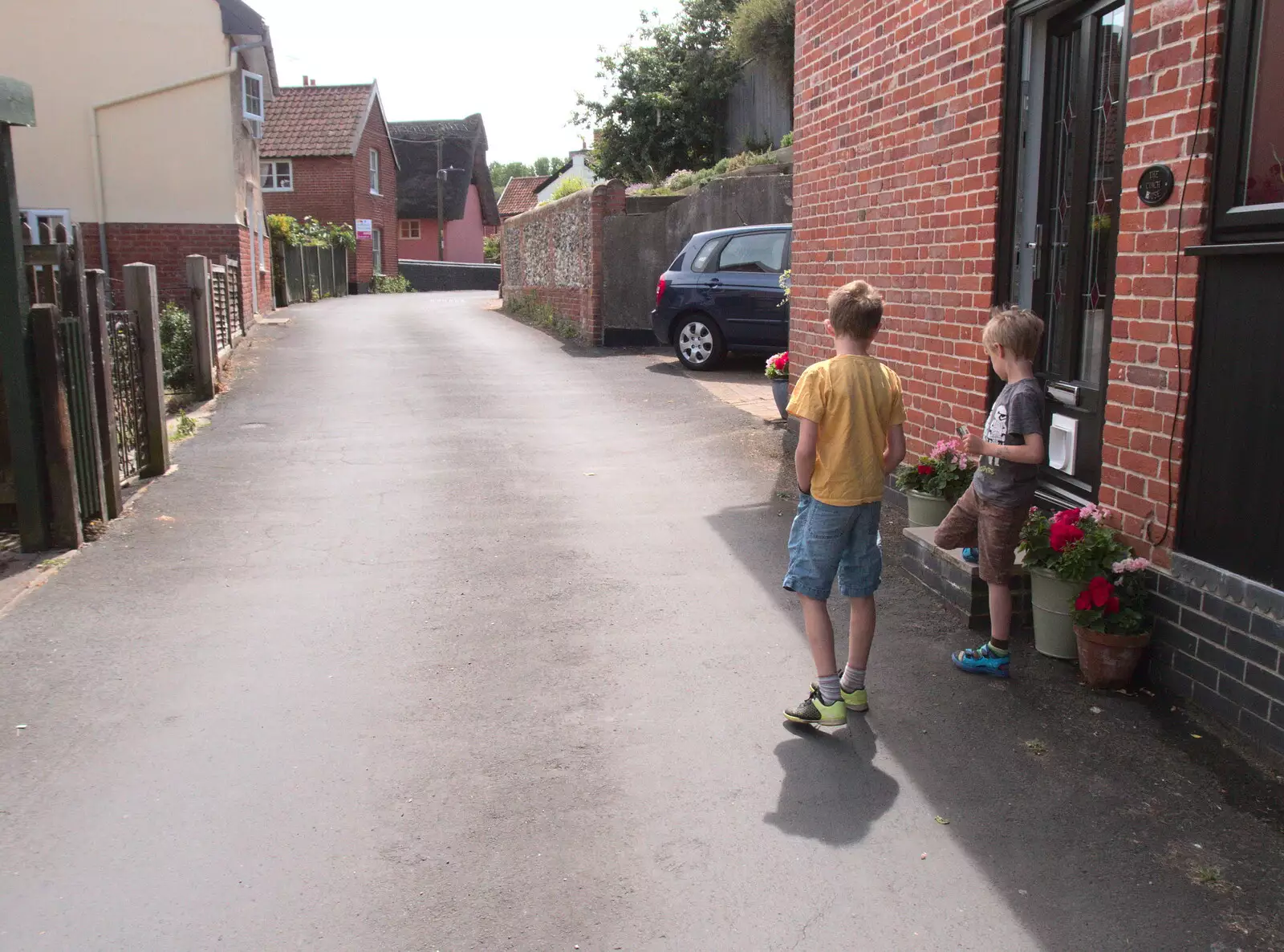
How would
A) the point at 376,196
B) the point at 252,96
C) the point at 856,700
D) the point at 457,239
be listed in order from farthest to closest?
the point at 457,239 < the point at 376,196 < the point at 252,96 < the point at 856,700

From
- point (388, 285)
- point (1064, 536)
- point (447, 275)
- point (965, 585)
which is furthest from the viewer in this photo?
point (447, 275)

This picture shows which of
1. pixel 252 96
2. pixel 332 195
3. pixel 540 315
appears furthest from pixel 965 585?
pixel 332 195

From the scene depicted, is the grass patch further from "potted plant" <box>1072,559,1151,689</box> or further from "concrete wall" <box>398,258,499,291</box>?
"concrete wall" <box>398,258,499,291</box>

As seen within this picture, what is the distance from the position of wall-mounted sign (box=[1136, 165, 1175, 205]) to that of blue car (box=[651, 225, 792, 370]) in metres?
9.02

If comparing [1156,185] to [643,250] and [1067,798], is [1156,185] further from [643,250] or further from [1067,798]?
[643,250]

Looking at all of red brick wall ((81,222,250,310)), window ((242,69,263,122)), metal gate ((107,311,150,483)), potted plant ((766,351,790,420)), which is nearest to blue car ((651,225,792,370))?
potted plant ((766,351,790,420))

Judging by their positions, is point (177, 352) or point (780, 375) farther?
point (177, 352)

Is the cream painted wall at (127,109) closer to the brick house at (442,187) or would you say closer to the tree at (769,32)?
the tree at (769,32)

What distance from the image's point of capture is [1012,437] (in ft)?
14.3

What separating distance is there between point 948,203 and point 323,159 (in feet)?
121

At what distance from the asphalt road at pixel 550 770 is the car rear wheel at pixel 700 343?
7.40m

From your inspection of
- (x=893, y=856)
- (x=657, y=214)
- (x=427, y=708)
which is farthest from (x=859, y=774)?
(x=657, y=214)

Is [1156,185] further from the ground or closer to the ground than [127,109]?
closer to the ground

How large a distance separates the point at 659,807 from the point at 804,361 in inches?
237
